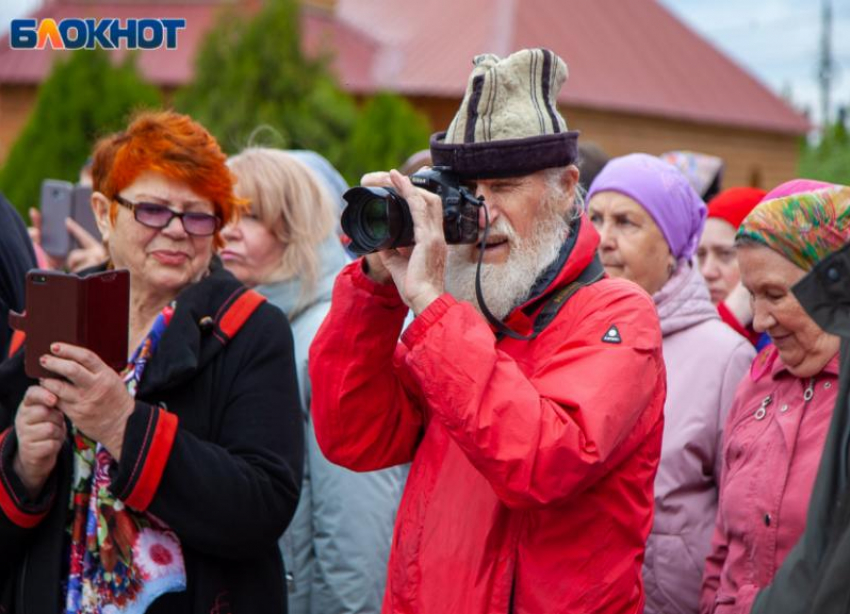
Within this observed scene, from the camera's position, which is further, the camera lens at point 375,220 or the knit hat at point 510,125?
the knit hat at point 510,125

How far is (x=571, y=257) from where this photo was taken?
2.40m

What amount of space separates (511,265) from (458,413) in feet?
1.36

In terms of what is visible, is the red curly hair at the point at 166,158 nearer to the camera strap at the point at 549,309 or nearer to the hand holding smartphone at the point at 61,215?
the camera strap at the point at 549,309

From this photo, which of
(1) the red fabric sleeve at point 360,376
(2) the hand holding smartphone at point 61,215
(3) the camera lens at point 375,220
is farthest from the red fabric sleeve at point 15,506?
(2) the hand holding smartphone at point 61,215

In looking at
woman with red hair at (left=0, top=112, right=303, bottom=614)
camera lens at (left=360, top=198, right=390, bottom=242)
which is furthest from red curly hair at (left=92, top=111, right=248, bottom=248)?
camera lens at (left=360, top=198, right=390, bottom=242)

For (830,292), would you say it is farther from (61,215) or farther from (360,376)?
(61,215)

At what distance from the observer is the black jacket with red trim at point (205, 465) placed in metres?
2.68

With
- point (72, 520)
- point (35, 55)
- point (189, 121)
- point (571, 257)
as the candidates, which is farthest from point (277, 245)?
point (35, 55)

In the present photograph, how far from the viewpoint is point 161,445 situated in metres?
2.67

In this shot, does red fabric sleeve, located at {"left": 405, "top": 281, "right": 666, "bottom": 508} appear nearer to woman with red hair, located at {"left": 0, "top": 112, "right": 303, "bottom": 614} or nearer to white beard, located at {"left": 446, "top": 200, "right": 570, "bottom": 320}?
white beard, located at {"left": 446, "top": 200, "right": 570, "bottom": 320}

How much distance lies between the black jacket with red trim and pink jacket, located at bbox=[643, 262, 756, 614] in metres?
1.00

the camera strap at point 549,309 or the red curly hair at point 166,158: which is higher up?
the red curly hair at point 166,158

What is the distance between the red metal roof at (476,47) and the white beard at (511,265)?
22.0 meters

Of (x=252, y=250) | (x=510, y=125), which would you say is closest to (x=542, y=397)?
(x=510, y=125)
